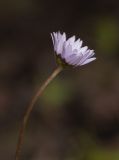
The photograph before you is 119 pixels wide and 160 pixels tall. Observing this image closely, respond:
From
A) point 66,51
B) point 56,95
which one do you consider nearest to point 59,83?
point 56,95

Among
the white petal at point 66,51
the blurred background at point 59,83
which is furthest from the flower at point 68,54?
the blurred background at point 59,83

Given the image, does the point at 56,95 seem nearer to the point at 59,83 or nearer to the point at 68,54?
the point at 59,83

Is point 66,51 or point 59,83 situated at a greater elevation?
point 66,51

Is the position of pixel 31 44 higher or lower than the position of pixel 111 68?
higher

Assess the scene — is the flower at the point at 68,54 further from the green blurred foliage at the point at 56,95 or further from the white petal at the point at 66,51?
the green blurred foliage at the point at 56,95

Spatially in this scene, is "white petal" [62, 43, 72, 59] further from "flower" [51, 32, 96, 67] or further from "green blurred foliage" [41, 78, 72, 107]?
"green blurred foliage" [41, 78, 72, 107]

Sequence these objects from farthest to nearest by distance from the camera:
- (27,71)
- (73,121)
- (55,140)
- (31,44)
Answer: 1. (31,44)
2. (27,71)
3. (73,121)
4. (55,140)

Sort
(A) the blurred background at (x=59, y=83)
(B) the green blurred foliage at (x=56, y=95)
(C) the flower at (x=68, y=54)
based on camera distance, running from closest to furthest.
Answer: (C) the flower at (x=68, y=54) < (A) the blurred background at (x=59, y=83) < (B) the green blurred foliage at (x=56, y=95)

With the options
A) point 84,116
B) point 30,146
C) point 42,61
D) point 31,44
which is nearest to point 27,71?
point 42,61

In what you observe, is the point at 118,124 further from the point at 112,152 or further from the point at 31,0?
the point at 31,0
